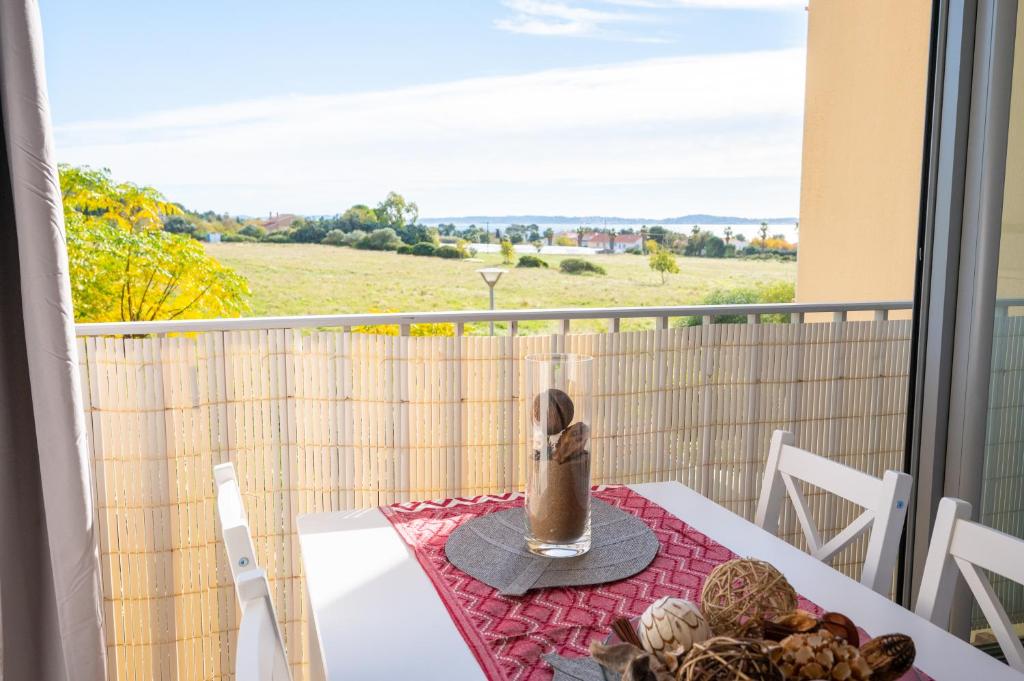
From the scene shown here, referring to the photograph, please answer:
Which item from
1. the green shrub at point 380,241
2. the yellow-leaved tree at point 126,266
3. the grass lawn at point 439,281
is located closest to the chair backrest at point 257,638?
the yellow-leaved tree at point 126,266

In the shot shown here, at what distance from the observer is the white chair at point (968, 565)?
112 centimetres

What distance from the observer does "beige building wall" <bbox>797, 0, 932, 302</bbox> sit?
5.96m

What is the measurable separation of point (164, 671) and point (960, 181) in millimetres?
2361

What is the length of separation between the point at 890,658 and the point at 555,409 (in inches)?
21.1

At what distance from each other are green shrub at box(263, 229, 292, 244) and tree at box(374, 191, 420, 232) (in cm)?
142

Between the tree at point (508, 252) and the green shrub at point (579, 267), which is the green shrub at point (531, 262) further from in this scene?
the green shrub at point (579, 267)

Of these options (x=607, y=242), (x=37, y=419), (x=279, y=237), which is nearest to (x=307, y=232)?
(x=279, y=237)

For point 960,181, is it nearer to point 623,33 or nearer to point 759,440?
point 759,440

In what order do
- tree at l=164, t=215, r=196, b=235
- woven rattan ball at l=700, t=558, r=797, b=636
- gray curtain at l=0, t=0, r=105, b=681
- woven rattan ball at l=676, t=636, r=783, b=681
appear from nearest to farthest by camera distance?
woven rattan ball at l=676, t=636, r=783, b=681 < woven rattan ball at l=700, t=558, r=797, b=636 < gray curtain at l=0, t=0, r=105, b=681 < tree at l=164, t=215, r=196, b=235

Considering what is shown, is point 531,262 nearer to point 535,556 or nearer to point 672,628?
point 535,556

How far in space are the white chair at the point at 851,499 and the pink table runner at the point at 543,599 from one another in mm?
259

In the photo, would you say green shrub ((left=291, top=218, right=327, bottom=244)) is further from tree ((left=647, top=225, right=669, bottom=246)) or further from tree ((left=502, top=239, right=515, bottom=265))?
tree ((left=647, top=225, right=669, bottom=246))

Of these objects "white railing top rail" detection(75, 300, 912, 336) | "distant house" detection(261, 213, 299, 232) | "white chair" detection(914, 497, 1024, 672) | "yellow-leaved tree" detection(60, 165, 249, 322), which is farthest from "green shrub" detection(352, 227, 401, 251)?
"white chair" detection(914, 497, 1024, 672)

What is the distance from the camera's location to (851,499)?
1.48 m
